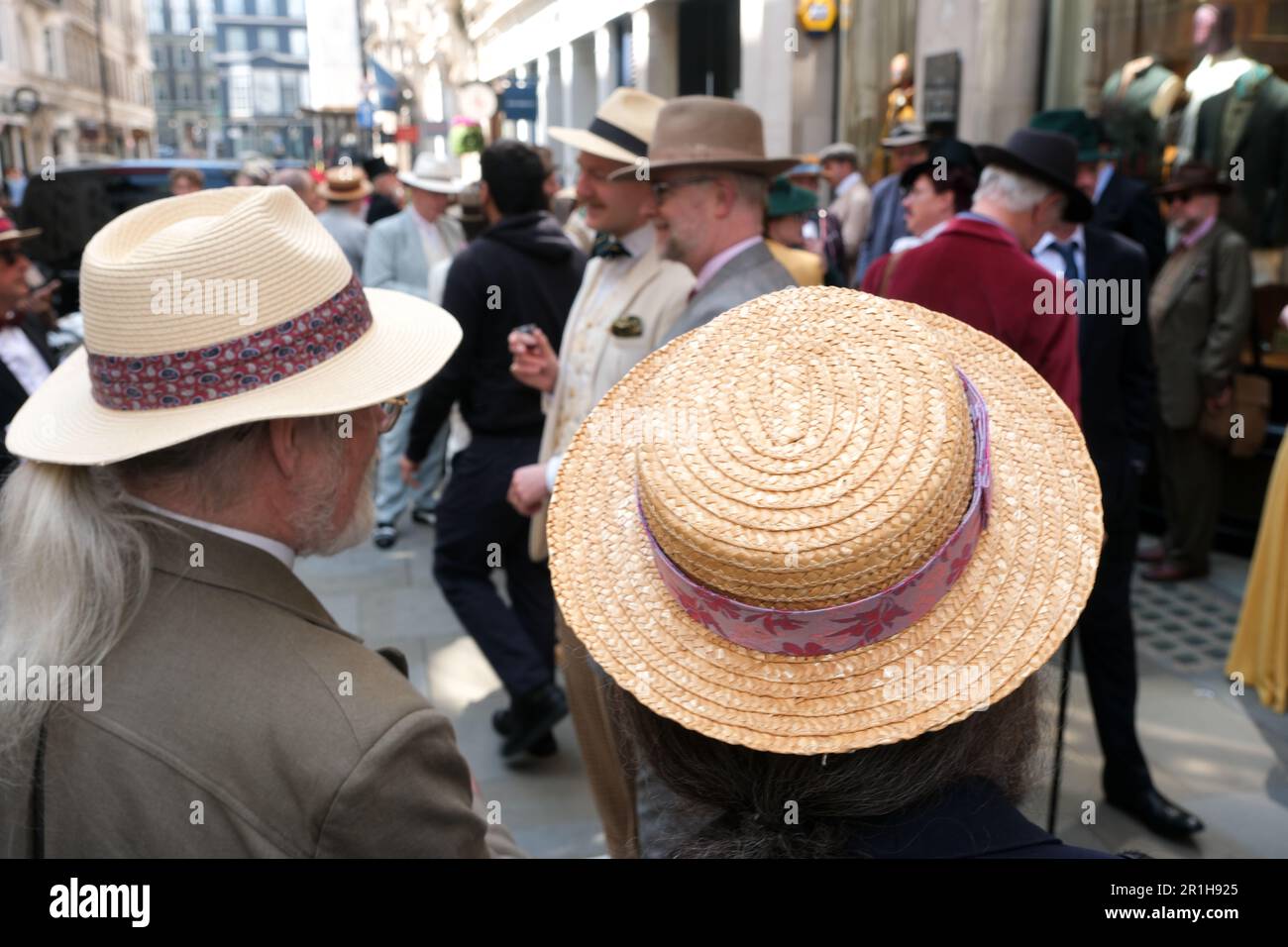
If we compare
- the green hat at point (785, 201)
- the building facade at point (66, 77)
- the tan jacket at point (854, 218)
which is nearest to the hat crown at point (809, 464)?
the green hat at point (785, 201)

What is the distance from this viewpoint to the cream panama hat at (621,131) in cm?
382

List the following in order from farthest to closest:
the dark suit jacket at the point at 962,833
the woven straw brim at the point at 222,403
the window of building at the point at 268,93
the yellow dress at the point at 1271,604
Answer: the window of building at the point at 268,93
the yellow dress at the point at 1271,604
the woven straw brim at the point at 222,403
the dark suit jacket at the point at 962,833

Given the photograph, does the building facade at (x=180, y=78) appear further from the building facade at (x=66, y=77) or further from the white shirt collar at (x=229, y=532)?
the white shirt collar at (x=229, y=532)

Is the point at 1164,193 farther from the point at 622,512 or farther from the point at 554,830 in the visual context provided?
the point at 622,512

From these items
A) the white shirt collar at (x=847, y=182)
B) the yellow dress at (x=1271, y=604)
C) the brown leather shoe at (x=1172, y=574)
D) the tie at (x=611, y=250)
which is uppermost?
the white shirt collar at (x=847, y=182)

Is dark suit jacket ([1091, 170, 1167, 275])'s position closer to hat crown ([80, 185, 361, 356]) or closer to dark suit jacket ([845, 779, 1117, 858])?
hat crown ([80, 185, 361, 356])

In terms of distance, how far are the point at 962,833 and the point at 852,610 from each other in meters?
0.25

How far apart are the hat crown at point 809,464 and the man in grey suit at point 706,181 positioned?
1879 mm

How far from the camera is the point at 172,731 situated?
1.35 metres

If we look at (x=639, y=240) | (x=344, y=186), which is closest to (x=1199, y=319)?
(x=639, y=240)

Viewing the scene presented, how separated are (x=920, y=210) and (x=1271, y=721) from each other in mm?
2737

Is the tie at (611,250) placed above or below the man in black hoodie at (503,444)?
above

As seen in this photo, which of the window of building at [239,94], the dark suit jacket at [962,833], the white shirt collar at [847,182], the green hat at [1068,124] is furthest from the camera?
the window of building at [239,94]

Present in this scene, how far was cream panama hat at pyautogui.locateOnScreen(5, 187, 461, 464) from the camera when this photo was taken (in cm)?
149
